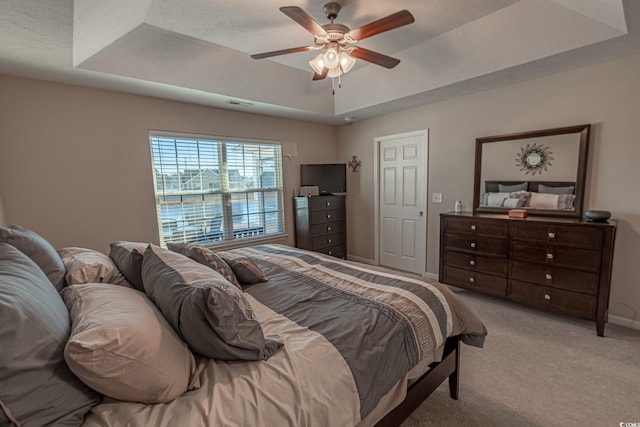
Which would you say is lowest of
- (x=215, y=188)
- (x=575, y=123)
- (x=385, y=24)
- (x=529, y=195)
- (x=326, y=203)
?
(x=326, y=203)

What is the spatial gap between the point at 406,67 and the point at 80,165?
3583 millimetres

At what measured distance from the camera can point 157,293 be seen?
1231 millimetres

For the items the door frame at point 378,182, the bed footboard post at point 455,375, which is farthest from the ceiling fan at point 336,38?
the bed footboard post at point 455,375

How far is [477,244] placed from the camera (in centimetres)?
320

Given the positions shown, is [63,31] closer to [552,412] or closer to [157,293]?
[157,293]

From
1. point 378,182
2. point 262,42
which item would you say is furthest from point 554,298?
point 262,42

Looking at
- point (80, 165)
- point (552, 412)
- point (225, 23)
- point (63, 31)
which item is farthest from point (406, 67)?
point (80, 165)

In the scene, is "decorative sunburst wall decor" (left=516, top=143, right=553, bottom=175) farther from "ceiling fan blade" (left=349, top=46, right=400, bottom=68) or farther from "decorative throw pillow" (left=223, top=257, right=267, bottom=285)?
"decorative throw pillow" (left=223, top=257, right=267, bottom=285)

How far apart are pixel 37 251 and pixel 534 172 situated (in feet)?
13.3

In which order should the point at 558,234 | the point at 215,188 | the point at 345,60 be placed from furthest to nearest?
the point at 215,188 < the point at 558,234 < the point at 345,60

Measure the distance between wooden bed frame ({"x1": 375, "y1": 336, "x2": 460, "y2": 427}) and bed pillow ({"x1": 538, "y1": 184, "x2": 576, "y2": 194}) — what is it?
2.19 m

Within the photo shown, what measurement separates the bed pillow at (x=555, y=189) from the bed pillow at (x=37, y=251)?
396 cm

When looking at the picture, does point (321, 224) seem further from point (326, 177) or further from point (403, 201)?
point (403, 201)

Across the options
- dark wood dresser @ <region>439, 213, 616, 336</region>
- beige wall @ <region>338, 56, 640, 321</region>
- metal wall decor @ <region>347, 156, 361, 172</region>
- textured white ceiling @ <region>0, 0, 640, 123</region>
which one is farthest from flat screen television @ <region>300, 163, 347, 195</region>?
dark wood dresser @ <region>439, 213, 616, 336</region>
